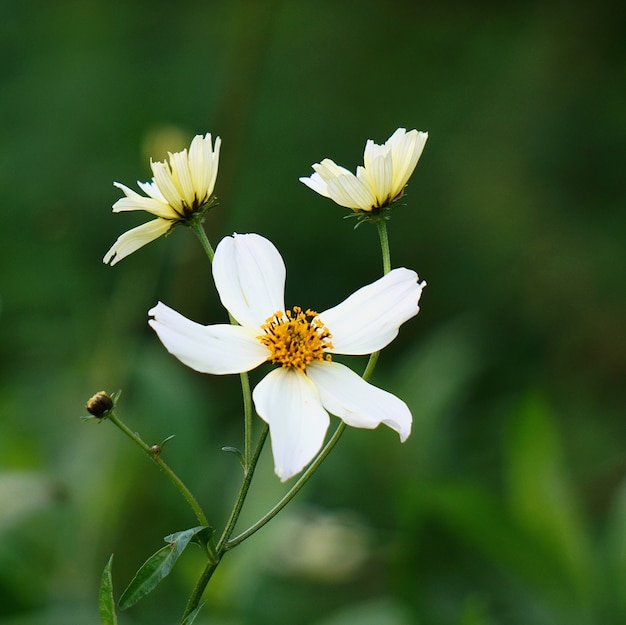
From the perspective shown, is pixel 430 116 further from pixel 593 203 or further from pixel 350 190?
pixel 350 190

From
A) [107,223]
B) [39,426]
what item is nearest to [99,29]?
[107,223]

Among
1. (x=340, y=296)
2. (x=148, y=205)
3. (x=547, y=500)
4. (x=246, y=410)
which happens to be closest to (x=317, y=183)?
(x=148, y=205)

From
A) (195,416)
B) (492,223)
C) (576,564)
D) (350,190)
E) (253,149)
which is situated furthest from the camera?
(492,223)

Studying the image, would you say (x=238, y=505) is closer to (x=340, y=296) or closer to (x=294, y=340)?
(x=294, y=340)

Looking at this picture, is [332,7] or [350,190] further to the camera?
[332,7]

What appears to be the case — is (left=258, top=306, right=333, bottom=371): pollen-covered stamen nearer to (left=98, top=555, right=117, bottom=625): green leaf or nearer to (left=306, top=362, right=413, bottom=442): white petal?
(left=306, top=362, right=413, bottom=442): white petal

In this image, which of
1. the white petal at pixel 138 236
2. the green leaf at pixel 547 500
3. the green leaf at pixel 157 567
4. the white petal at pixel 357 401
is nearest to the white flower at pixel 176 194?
the white petal at pixel 138 236

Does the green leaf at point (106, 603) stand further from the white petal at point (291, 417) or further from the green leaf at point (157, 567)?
the white petal at point (291, 417)
